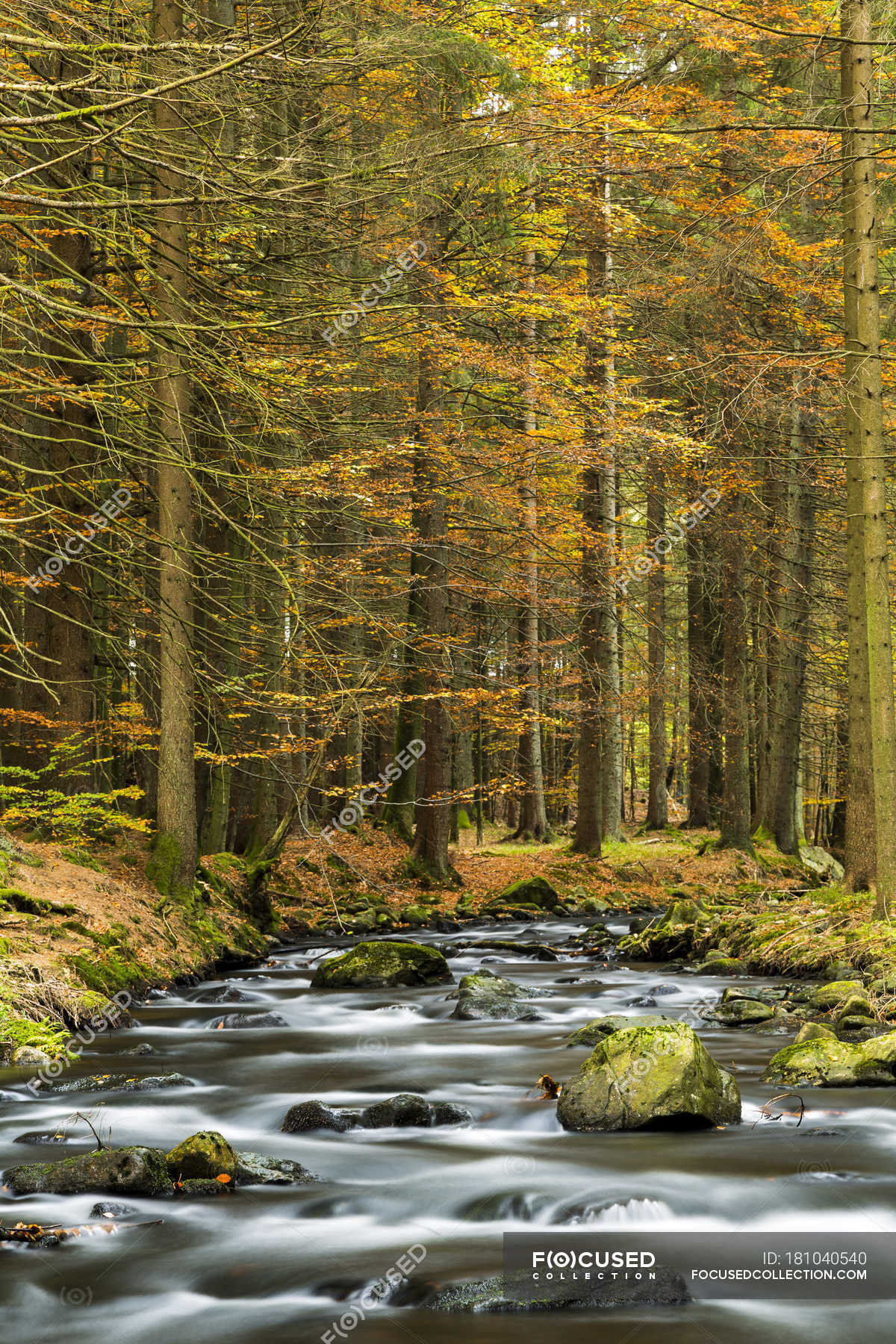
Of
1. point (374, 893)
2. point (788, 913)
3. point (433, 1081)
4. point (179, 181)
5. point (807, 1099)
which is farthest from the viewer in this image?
point (374, 893)

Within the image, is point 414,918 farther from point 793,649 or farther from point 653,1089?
point 653,1089

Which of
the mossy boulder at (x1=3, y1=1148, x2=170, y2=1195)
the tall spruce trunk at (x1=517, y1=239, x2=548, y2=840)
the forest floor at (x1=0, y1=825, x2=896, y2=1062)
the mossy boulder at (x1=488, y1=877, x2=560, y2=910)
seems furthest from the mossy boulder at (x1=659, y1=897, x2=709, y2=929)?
the mossy boulder at (x1=3, y1=1148, x2=170, y2=1195)

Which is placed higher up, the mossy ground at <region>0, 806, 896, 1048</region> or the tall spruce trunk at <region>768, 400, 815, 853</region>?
the tall spruce trunk at <region>768, 400, 815, 853</region>

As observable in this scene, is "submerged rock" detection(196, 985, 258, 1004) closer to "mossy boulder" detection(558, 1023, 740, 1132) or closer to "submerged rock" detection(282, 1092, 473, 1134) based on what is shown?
"submerged rock" detection(282, 1092, 473, 1134)

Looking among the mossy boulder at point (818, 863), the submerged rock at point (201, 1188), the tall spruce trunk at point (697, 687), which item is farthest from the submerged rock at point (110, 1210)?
the mossy boulder at point (818, 863)

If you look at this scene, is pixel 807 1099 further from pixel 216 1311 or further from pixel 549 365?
pixel 549 365

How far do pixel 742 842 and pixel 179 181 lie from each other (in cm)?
1380

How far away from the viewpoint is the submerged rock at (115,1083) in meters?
7.18

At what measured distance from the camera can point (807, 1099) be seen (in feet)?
22.7

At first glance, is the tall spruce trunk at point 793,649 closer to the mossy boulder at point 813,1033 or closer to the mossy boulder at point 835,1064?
the mossy boulder at point 813,1033

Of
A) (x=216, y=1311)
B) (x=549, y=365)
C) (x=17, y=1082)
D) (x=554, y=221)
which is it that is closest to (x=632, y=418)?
(x=549, y=365)

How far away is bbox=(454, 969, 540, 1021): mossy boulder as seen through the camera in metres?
10.1

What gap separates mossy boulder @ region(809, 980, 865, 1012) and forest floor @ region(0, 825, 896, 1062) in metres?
0.38

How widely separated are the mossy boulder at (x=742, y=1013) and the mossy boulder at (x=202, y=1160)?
4.85 metres
